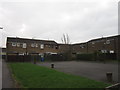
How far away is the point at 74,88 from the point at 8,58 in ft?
92.2

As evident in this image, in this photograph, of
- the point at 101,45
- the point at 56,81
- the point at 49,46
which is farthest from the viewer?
the point at 49,46

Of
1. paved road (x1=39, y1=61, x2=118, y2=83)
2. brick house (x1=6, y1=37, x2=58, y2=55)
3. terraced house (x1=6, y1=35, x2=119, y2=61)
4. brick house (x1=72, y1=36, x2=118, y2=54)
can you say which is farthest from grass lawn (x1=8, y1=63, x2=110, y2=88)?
brick house (x1=6, y1=37, x2=58, y2=55)

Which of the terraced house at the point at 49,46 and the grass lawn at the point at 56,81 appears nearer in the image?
the grass lawn at the point at 56,81

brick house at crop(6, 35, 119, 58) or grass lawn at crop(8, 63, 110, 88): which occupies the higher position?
brick house at crop(6, 35, 119, 58)

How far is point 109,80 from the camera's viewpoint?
27.5ft

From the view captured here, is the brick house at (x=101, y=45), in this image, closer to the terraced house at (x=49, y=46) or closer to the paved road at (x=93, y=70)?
the terraced house at (x=49, y=46)

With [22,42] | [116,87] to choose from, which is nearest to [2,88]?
[116,87]

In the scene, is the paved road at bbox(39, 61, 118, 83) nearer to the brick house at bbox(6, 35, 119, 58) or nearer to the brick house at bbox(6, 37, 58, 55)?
the brick house at bbox(6, 35, 119, 58)

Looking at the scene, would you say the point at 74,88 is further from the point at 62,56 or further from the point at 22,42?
the point at 22,42

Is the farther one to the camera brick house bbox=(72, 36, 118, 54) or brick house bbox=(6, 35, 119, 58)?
brick house bbox=(6, 35, 119, 58)

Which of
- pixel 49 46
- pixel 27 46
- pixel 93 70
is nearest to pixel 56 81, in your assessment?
pixel 93 70

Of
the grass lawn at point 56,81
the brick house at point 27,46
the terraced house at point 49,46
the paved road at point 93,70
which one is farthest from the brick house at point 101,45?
the grass lawn at point 56,81

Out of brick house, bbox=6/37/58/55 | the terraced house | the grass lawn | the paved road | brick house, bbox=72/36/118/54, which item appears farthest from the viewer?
brick house, bbox=6/37/58/55

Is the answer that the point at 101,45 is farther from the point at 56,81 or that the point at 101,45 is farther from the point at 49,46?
the point at 56,81
